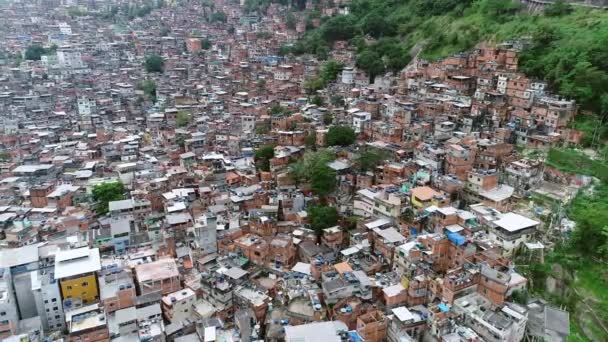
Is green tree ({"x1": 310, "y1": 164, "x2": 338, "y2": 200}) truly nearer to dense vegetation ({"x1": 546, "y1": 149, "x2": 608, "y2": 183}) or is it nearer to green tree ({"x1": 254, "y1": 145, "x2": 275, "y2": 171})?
green tree ({"x1": 254, "y1": 145, "x2": 275, "y2": 171})

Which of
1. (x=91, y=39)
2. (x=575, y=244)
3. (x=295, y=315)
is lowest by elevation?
(x=295, y=315)

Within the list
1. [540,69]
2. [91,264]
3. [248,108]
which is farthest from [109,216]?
[540,69]

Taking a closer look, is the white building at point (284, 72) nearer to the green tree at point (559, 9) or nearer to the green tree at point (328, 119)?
the green tree at point (328, 119)

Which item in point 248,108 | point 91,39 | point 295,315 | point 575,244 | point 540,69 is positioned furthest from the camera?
point 91,39

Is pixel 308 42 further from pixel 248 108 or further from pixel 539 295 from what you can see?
pixel 539 295

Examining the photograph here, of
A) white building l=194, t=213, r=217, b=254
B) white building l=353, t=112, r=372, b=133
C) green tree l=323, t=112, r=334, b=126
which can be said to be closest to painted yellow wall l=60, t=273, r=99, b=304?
white building l=194, t=213, r=217, b=254

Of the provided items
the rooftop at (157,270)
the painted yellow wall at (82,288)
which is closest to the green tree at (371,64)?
the rooftop at (157,270)
